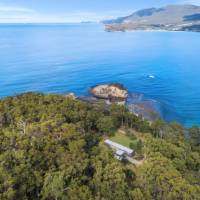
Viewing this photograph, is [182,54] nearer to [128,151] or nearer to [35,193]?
[128,151]

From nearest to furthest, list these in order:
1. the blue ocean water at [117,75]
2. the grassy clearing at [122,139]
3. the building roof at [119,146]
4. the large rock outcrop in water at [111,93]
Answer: the building roof at [119,146], the grassy clearing at [122,139], the large rock outcrop in water at [111,93], the blue ocean water at [117,75]

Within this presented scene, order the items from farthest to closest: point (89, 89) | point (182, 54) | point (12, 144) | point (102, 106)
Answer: point (182, 54) < point (89, 89) < point (102, 106) < point (12, 144)

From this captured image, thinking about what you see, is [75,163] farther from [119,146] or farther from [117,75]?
[117,75]

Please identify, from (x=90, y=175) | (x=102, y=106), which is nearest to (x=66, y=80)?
(x=102, y=106)

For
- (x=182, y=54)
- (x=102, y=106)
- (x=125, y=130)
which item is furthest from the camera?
(x=182, y=54)

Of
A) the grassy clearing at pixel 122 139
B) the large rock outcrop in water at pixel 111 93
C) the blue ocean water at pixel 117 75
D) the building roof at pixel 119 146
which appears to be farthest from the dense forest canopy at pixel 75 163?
the blue ocean water at pixel 117 75

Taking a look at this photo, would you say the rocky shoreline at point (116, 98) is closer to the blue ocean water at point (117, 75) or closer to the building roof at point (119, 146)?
the blue ocean water at point (117, 75)
